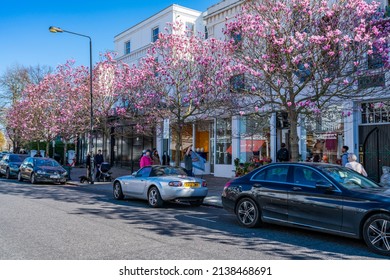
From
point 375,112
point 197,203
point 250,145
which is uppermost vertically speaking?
point 375,112

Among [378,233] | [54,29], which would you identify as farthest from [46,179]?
[378,233]

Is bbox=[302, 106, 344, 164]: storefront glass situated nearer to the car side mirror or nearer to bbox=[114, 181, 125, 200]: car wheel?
bbox=[114, 181, 125, 200]: car wheel

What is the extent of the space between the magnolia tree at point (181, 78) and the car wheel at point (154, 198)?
5194 mm

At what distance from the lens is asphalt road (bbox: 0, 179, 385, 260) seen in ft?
19.0

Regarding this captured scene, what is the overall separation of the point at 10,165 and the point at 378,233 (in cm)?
2186

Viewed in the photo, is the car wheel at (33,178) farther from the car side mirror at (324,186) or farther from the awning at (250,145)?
the car side mirror at (324,186)

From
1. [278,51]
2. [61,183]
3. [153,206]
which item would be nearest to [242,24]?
[278,51]

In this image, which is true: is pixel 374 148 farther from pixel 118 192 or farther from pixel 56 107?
pixel 56 107

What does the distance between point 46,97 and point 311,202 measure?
27.2m

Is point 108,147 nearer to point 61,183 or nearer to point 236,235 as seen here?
point 61,183

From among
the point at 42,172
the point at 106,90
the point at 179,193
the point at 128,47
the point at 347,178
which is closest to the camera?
the point at 347,178

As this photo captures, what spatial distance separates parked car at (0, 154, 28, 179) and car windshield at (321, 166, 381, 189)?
20.1 m

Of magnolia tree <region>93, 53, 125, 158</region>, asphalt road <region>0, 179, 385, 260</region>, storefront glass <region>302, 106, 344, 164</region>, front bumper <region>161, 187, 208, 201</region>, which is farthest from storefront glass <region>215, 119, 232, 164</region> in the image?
asphalt road <region>0, 179, 385, 260</region>

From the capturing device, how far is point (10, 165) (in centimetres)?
2247
